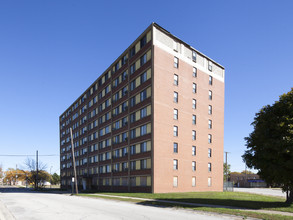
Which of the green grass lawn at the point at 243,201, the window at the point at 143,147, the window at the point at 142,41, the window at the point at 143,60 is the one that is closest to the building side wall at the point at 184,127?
the window at the point at 143,147

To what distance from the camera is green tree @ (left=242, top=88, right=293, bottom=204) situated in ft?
56.5

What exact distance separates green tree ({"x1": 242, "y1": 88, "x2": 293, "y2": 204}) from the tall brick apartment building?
19.1m

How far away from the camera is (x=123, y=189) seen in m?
44.7

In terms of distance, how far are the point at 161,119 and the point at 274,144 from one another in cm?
2170

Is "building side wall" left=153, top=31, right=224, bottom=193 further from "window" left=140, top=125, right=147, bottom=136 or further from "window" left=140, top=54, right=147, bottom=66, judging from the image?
"window" left=140, top=54, right=147, bottom=66

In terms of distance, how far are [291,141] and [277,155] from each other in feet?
4.70

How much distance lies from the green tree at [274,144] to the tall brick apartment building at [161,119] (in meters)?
19.1

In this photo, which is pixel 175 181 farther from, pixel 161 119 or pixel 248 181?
pixel 248 181

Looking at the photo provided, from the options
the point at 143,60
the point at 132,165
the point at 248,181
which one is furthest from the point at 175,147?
the point at 248,181

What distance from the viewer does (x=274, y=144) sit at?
17547mm

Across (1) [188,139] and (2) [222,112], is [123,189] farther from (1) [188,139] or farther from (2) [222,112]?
(2) [222,112]

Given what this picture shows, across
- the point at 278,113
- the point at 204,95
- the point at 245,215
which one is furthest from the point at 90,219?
the point at 204,95

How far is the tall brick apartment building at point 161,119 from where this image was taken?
125 feet

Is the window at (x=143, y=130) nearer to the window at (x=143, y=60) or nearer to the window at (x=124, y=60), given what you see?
the window at (x=143, y=60)
